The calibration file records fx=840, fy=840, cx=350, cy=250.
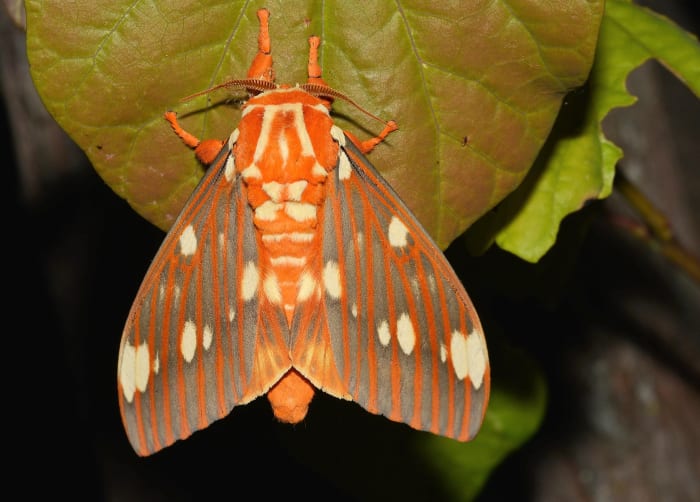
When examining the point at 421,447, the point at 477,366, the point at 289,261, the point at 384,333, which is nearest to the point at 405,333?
the point at 384,333

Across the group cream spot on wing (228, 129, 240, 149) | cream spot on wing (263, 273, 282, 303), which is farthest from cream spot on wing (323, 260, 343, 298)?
cream spot on wing (228, 129, 240, 149)

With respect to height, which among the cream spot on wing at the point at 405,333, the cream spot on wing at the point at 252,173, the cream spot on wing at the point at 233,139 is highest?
the cream spot on wing at the point at 233,139

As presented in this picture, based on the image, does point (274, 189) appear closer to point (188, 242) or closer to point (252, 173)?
point (252, 173)

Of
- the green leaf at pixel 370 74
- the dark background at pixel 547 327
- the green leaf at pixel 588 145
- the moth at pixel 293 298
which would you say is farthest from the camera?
the dark background at pixel 547 327

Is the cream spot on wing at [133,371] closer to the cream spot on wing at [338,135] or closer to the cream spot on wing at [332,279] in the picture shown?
the cream spot on wing at [332,279]

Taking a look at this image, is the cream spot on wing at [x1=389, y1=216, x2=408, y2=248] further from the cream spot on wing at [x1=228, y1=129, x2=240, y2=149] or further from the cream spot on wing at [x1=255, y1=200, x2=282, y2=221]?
the cream spot on wing at [x1=228, y1=129, x2=240, y2=149]

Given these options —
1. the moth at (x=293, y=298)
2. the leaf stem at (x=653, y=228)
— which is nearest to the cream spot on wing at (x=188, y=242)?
the moth at (x=293, y=298)

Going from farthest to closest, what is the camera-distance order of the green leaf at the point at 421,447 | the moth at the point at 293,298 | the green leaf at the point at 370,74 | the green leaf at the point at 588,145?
the green leaf at the point at 421,447
the green leaf at the point at 588,145
the moth at the point at 293,298
the green leaf at the point at 370,74

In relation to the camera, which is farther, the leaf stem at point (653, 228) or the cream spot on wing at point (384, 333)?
the leaf stem at point (653, 228)
